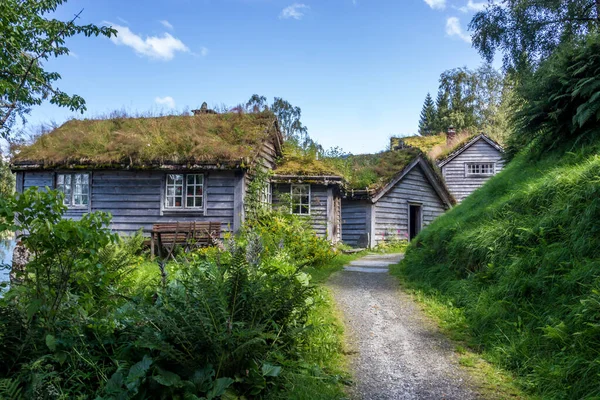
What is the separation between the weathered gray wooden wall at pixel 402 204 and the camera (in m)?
18.0

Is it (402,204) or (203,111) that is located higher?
(203,111)

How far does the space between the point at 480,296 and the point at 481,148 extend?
73.4ft

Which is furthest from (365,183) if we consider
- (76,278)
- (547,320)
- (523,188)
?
(76,278)

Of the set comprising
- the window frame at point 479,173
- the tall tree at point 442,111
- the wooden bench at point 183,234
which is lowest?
the wooden bench at point 183,234

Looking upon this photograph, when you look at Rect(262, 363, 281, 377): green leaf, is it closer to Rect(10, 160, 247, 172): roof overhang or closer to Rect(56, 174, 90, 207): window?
Rect(10, 160, 247, 172): roof overhang

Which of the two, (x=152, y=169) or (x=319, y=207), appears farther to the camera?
(x=319, y=207)

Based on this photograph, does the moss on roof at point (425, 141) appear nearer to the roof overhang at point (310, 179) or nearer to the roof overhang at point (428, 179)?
the roof overhang at point (428, 179)

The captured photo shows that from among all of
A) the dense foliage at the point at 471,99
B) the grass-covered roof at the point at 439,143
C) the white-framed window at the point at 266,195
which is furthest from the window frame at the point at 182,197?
the dense foliage at the point at 471,99

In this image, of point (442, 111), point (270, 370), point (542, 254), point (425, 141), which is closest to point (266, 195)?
point (542, 254)

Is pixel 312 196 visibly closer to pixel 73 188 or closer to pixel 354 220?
pixel 354 220

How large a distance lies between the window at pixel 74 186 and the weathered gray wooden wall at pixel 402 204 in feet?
37.3

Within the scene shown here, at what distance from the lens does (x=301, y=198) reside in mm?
15555

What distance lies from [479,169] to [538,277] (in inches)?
890

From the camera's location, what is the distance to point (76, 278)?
3.37m
